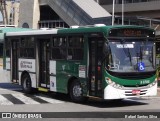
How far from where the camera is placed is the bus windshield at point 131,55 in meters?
15.3

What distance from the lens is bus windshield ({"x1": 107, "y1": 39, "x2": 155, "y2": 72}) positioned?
603 inches

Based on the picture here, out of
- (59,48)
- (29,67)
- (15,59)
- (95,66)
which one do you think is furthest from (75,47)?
(15,59)

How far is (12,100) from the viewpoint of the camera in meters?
17.4

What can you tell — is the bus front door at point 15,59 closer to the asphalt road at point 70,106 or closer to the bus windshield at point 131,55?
the asphalt road at point 70,106

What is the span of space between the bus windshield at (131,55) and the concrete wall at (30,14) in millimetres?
67457

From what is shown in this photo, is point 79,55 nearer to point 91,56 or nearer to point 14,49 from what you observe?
point 91,56

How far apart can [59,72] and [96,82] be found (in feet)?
8.02

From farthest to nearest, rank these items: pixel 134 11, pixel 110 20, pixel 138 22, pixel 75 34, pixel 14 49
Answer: pixel 134 11
pixel 138 22
pixel 110 20
pixel 14 49
pixel 75 34

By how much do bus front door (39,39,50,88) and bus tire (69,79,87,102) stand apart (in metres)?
2.06

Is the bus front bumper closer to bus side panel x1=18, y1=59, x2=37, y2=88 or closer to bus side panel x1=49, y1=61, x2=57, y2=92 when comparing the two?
bus side panel x1=49, y1=61, x2=57, y2=92

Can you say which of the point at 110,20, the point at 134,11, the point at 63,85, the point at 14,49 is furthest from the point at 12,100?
the point at 134,11

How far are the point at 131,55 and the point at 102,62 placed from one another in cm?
107

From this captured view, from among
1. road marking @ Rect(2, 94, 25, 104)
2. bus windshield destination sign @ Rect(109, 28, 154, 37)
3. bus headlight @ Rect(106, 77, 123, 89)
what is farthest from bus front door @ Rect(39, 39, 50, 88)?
bus headlight @ Rect(106, 77, 123, 89)

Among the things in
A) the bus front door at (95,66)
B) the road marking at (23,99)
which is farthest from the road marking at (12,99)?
the bus front door at (95,66)
